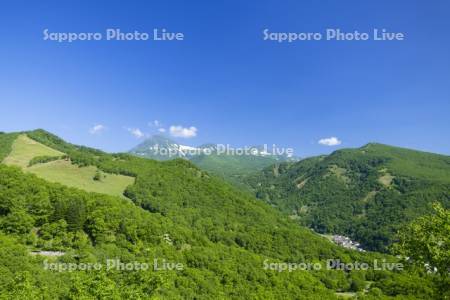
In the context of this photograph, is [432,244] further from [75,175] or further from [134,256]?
[75,175]

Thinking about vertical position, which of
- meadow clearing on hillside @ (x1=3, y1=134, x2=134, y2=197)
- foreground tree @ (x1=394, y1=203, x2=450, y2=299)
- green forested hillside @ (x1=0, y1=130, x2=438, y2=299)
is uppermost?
meadow clearing on hillside @ (x1=3, y1=134, x2=134, y2=197)

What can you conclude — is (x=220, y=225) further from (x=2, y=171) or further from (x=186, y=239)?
(x=2, y=171)

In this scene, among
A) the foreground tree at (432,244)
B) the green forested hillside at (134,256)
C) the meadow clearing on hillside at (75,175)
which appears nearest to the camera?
the foreground tree at (432,244)

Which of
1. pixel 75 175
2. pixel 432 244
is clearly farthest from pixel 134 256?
pixel 75 175

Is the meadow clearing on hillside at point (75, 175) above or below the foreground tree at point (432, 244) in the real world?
above

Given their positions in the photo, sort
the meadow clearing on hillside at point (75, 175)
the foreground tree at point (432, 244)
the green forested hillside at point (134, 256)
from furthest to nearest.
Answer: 1. the meadow clearing on hillside at point (75, 175)
2. the green forested hillside at point (134, 256)
3. the foreground tree at point (432, 244)

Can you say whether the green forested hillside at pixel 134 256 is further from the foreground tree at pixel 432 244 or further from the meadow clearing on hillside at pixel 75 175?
the meadow clearing on hillside at pixel 75 175

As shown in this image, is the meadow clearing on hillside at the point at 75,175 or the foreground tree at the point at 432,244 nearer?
the foreground tree at the point at 432,244

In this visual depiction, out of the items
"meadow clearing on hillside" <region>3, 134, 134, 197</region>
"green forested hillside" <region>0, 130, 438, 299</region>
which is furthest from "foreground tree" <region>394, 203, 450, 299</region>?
"meadow clearing on hillside" <region>3, 134, 134, 197</region>

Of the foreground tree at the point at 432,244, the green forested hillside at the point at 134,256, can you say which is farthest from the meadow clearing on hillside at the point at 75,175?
the foreground tree at the point at 432,244

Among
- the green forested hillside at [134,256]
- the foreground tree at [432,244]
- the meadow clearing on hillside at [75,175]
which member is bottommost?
the green forested hillside at [134,256]

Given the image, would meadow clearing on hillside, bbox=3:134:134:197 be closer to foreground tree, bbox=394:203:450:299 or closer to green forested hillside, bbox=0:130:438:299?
green forested hillside, bbox=0:130:438:299
